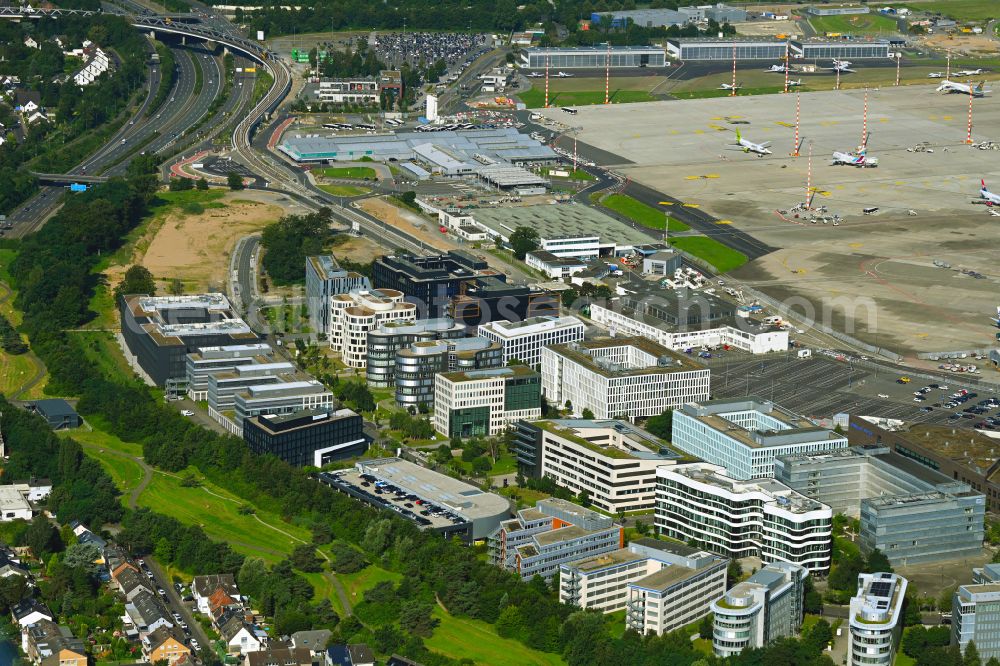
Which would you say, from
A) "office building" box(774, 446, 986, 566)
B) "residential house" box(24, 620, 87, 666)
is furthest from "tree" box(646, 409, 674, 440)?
"residential house" box(24, 620, 87, 666)

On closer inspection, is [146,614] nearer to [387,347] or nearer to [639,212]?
[387,347]

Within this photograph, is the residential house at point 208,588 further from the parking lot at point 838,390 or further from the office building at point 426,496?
the parking lot at point 838,390

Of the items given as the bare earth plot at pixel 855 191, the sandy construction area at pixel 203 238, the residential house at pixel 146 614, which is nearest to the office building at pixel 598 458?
the residential house at pixel 146 614

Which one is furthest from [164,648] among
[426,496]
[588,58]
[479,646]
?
[588,58]

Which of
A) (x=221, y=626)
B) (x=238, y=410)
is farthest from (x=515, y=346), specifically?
(x=221, y=626)

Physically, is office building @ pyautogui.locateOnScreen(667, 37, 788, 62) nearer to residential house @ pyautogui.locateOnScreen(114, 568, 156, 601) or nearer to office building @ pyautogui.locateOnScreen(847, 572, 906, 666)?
residential house @ pyautogui.locateOnScreen(114, 568, 156, 601)

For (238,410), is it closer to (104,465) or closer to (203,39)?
(104,465)
